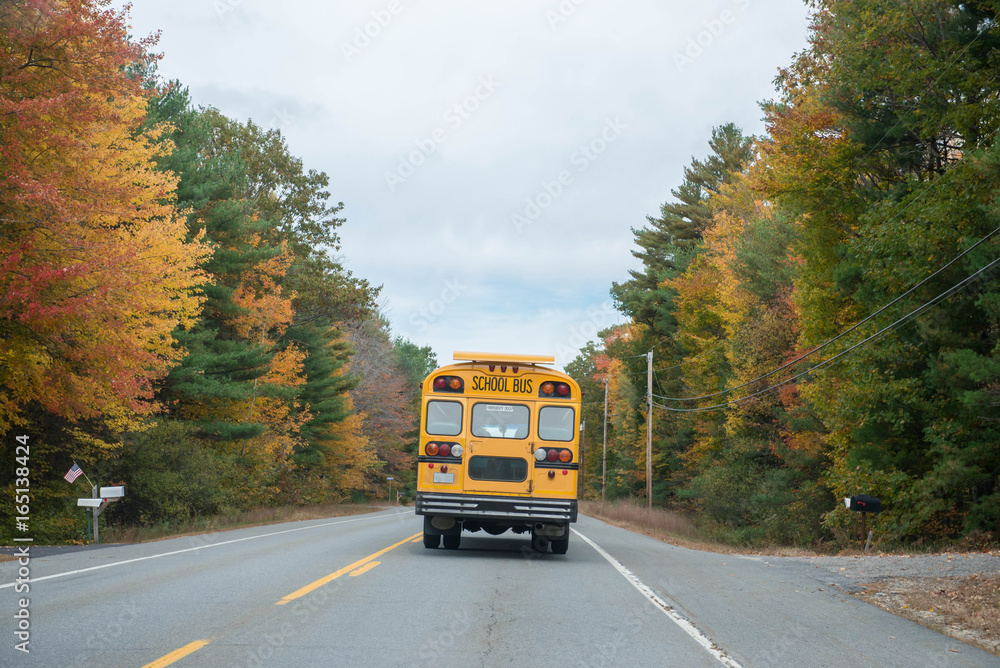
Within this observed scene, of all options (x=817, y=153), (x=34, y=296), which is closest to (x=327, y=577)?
(x=34, y=296)

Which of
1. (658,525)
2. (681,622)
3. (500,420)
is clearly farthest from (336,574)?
(658,525)

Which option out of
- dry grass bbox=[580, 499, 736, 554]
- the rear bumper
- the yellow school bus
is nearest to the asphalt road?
the rear bumper

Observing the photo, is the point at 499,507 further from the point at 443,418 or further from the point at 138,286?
the point at 138,286

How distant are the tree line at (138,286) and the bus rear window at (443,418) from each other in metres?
7.72

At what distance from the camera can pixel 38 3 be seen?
14969 millimetres

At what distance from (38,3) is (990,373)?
2009 cm

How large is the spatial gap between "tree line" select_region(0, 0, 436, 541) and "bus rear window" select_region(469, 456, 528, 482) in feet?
28.7

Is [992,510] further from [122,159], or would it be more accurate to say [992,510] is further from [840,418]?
[122,159]

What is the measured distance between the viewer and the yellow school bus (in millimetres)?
13523

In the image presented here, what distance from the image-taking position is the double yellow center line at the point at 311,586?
19.3 ft

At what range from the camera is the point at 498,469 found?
13719mm

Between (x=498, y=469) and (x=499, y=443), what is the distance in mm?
451

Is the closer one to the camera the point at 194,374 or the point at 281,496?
the point at 194,374

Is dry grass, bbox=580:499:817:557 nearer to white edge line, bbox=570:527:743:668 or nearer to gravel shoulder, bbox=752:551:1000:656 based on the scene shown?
gravel shoulder, bbox=752:551:1000:656
